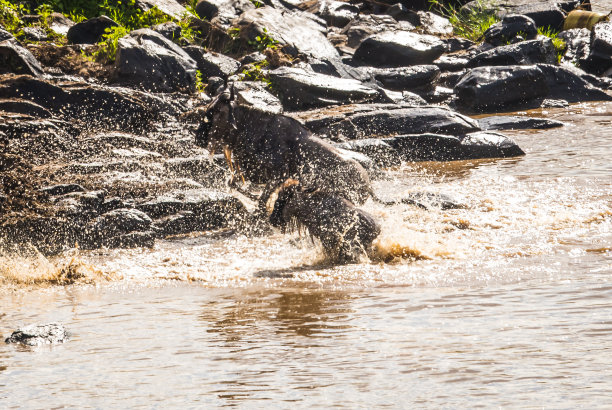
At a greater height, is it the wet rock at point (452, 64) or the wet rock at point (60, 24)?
the wet rock at point (60, 24)

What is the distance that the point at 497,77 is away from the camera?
16.4 m

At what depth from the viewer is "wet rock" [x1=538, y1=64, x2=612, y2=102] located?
1711cm

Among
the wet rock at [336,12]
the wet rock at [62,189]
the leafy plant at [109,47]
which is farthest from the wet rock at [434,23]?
the wet rock at [62,189]

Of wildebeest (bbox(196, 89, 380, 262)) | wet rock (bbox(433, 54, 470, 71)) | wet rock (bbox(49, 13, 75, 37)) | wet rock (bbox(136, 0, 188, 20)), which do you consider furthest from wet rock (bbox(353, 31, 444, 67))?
wildebeest (bbox(196, 89, 380, 262))

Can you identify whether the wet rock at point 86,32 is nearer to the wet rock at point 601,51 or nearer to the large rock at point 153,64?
the large rock at point 153,64

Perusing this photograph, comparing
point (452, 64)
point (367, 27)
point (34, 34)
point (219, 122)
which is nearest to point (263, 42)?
point (34, 34)

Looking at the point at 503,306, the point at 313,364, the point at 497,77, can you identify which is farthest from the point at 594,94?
the point at 313,364

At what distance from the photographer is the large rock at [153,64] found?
1351 cm

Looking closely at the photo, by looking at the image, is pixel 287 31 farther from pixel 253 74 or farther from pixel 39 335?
pixel 39 335

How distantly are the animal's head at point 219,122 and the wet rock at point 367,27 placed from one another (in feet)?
43.3

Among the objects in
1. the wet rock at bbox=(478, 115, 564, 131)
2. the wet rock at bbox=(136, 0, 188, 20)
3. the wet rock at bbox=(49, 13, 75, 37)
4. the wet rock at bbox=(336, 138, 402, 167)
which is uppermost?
the wet rock at bbox=(136, 0, 188, 20)

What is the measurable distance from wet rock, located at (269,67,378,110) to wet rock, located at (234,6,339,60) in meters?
2.10

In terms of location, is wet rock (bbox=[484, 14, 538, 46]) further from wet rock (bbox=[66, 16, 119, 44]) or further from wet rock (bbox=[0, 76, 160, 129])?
wet rock (bbox=[0, 76, 160, 129])

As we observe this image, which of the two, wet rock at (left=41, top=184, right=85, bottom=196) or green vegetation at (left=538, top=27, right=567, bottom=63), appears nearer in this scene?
wet rock at (left=41, top=184, right=85, bottom=196)
